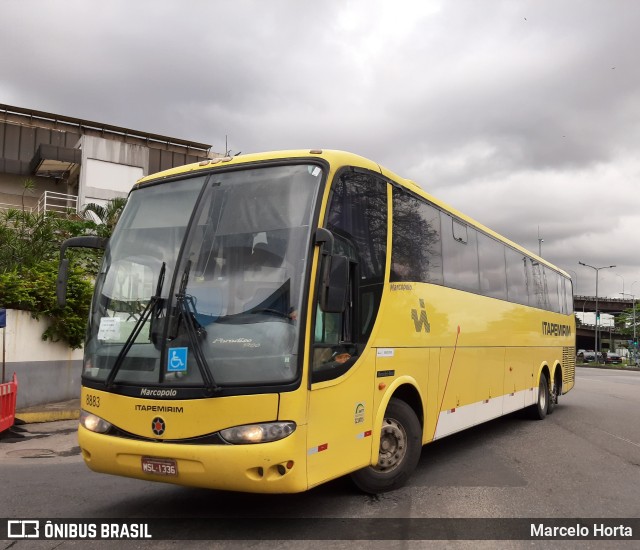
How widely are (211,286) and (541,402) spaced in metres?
9.57

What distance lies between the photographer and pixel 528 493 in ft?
20.1

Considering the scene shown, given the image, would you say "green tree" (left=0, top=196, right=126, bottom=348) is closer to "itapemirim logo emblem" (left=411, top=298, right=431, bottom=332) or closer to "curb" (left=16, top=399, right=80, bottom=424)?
"curb" (left=16, top=399, right=80, bottom=424)

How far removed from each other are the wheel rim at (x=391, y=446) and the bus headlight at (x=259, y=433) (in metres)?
1.79

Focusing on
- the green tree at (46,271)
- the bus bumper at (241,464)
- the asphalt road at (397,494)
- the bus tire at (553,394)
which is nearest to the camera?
the bus bumper at (241,464)

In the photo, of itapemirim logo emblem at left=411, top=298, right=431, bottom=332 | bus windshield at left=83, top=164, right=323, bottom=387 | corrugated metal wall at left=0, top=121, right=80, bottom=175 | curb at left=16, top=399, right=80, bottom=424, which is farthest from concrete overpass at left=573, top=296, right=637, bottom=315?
bus windshield at left=83, top=164, right=323, bottom=387

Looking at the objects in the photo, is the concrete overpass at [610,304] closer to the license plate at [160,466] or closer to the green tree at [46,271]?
the green tree at [46,271]

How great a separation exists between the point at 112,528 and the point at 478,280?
6005 millimetres

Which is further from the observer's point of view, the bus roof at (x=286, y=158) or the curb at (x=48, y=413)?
the curb at (x=48, y=413)

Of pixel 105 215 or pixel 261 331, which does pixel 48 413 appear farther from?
pixel 105 215

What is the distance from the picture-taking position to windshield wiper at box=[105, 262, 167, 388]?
15.8 feet

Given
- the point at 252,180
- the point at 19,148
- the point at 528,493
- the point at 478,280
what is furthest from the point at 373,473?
the point at 19,148

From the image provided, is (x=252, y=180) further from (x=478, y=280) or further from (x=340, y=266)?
(x=478, y=280)

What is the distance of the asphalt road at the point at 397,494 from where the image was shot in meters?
5.19

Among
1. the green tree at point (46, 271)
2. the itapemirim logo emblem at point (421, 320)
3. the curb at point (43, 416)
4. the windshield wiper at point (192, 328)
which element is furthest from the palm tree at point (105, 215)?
the windshield wiper at point (192, 328)
